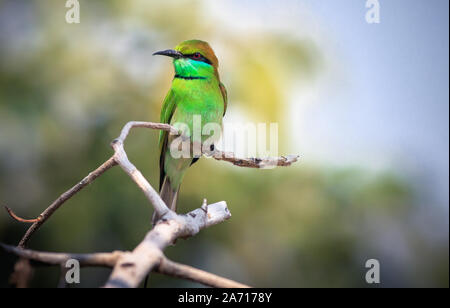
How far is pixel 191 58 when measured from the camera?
325 centimetres

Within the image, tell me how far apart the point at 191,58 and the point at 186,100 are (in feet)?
1.09

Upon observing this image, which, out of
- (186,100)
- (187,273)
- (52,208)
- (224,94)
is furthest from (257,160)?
(187,273)

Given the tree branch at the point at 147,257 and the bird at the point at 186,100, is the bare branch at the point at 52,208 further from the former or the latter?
the bird at the point at 186,100

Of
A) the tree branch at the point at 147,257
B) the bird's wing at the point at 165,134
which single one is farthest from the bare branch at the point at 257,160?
the tree branch at the point at 147,257

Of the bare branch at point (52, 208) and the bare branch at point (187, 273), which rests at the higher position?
the bare branch at point (52, 208)

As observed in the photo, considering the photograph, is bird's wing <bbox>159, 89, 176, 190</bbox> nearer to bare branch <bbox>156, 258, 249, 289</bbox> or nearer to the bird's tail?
the bird's tail

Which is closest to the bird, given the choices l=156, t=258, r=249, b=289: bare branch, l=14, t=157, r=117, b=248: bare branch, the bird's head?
the bird's head

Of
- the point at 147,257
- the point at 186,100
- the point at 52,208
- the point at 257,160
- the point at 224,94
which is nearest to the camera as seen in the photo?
the point at 147,257

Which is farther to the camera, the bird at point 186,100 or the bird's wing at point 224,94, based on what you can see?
the bird's wing at point 224,94

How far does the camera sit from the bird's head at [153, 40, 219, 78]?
10.6ft

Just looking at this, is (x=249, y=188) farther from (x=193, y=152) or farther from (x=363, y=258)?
(x=193, y=152)

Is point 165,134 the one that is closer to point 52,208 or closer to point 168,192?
point 168,192

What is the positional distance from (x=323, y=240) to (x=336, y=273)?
0.61 m

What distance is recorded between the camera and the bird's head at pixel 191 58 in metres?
3.23
